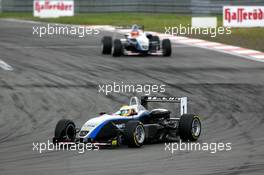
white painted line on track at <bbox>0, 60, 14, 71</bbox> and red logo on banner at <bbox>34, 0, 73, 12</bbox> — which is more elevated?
red logo on banner at <bbox>34, 0, 73, 12</bbox>

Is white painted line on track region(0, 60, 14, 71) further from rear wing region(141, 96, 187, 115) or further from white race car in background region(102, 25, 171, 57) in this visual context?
rear wing region(141, 96, 187, 115)

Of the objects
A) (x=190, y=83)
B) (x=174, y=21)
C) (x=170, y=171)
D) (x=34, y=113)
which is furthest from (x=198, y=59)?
(x=170, y=171)

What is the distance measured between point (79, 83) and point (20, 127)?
254 inches

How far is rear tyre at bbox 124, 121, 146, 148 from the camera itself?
13.4 metres

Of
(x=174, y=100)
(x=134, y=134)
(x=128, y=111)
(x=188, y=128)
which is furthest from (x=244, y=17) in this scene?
(x=134, y=134)

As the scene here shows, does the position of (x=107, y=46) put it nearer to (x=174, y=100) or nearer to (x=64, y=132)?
(x=174, y=100)

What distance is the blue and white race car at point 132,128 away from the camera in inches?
533

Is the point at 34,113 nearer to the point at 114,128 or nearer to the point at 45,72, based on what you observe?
the point at 114,128

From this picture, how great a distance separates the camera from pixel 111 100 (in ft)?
64.5

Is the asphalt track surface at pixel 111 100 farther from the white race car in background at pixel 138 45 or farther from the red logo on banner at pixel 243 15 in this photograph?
the red logo on banner at pixel 243 15

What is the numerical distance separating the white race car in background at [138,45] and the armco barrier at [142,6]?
15.8m

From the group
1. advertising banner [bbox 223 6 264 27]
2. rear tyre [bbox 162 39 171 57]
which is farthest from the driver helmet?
advertising banner [bbox 223 6 264 27]

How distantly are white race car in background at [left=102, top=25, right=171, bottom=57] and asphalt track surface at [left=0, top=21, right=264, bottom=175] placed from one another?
400mm

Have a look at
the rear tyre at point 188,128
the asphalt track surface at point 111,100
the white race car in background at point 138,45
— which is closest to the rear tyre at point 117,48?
the white race car in background at point 138,45
